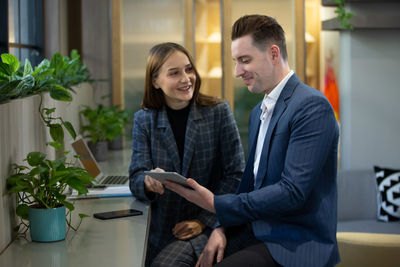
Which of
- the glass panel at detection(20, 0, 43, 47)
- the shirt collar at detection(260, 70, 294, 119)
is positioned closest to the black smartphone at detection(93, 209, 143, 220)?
the shirt collar at detection(260, 70, 294, 119)

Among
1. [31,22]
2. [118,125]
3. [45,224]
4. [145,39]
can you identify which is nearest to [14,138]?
[45,224]

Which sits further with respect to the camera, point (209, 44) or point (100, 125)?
point (209, 44)

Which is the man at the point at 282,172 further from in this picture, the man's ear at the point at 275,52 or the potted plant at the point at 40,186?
the potted plant at the point at 40,186

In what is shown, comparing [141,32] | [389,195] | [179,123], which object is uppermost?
[141,32]

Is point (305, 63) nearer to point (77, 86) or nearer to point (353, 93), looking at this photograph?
point (353, 93)

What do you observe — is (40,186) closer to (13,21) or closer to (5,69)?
A: (5,69)

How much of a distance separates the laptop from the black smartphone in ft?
2.36

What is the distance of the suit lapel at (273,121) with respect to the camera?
1817 mm

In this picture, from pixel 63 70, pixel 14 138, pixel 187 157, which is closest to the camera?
pixel 14 138

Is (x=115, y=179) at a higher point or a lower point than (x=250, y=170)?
lower

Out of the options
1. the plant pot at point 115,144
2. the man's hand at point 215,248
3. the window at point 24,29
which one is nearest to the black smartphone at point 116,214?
the man's hand at point 215,248

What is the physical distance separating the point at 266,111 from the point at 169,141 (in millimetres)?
617

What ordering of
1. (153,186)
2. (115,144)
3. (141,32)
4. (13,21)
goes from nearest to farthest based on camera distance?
(153,186) → (13,21) → (115,144) → (141,32)

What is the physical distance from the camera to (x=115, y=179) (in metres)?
3.01
